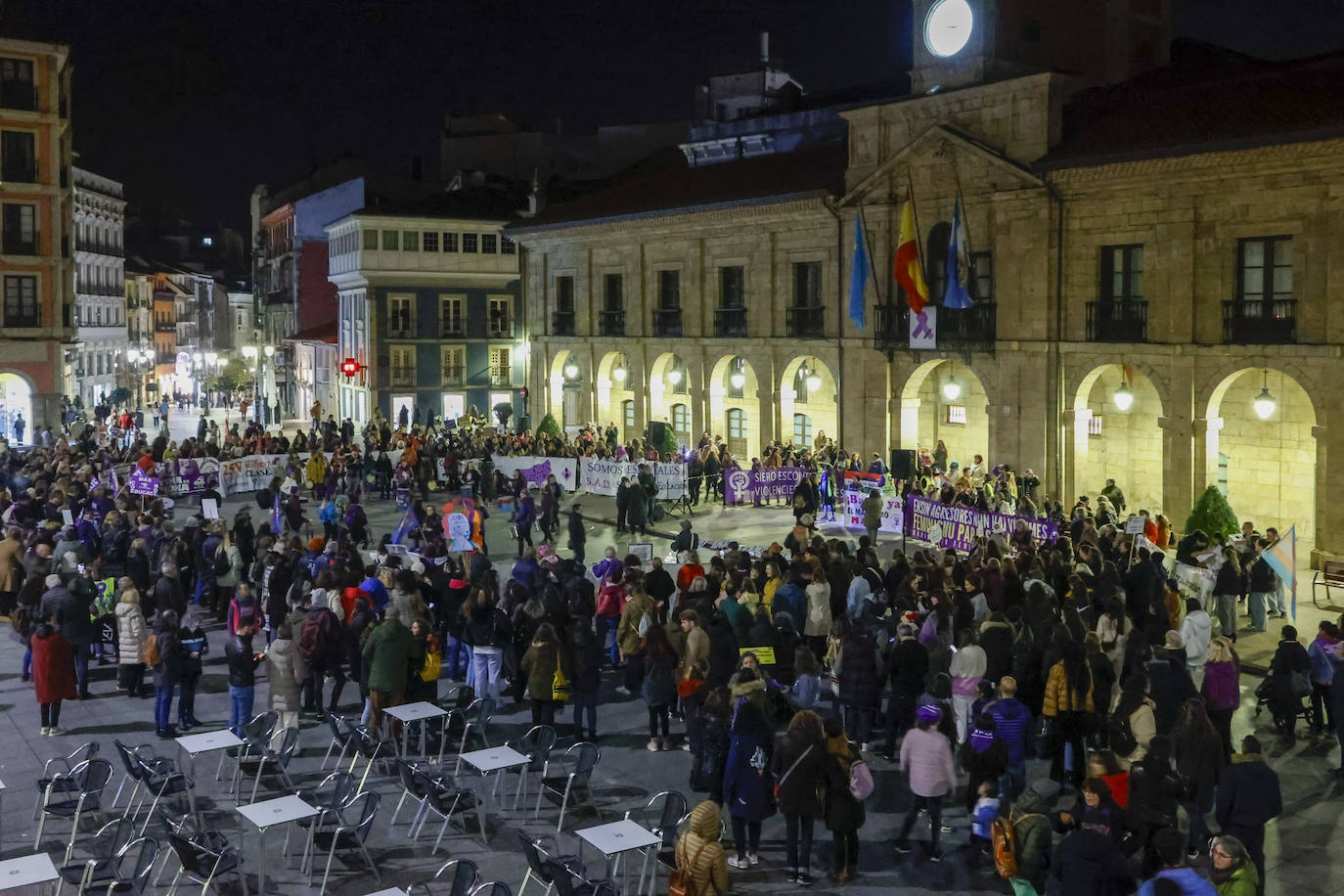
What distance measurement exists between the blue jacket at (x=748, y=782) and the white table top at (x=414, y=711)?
3557mm

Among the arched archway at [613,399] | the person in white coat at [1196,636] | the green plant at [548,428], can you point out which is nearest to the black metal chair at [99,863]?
the person in white coat at [1196,636]

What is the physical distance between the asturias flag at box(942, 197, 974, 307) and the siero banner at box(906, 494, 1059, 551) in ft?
28.2

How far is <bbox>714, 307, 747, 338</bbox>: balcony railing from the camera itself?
134 ft

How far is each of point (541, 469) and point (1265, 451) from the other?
16.9 m

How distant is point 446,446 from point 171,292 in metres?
69.9

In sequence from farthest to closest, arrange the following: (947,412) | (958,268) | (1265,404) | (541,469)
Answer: (947,412) < (541,469) < (958,268) < (1265,404)

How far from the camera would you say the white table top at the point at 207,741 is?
1252 cm

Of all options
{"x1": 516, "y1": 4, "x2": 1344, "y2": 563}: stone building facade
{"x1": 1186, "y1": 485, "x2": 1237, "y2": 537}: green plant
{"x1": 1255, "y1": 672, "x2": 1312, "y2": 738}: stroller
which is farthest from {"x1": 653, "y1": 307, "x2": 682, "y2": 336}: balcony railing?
{"x1": 1255, "y1": 672, "x2": 1312, "y2": 738}: stroller

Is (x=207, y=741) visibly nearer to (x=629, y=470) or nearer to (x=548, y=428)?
(x=629, y=470)

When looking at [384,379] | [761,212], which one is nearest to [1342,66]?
[761,212]

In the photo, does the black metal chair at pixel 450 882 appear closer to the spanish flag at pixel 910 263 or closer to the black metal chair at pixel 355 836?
the black metal chair at pixel 355 836

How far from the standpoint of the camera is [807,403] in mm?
41688

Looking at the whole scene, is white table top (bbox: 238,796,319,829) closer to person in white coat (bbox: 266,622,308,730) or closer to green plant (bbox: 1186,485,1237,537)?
person in white coat (bbox: 266,622,308,730)

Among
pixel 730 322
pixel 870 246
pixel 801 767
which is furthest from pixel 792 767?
pixel 730 322
